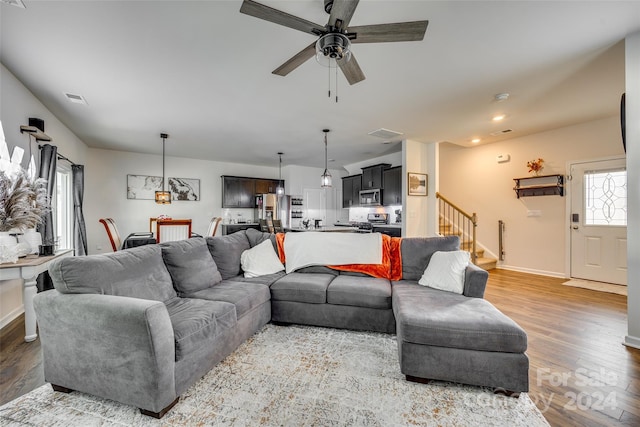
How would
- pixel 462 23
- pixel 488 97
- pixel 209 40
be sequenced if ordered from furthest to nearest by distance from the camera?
pixel 488 97
pixel 209 40
pixel 462 23

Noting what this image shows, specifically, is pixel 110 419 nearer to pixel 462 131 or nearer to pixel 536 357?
pixel 536 357

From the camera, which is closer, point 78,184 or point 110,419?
point 110,419

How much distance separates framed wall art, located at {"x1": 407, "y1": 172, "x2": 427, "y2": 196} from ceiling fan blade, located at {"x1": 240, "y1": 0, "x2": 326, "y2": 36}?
4.30m

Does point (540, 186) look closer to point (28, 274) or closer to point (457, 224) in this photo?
point (457, 224)

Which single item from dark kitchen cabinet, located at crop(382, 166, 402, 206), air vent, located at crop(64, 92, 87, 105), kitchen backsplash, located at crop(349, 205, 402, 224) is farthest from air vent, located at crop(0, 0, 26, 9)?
kitchen backsplash, located at crop(349, 205, 402, 224)

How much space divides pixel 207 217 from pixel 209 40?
229 inches

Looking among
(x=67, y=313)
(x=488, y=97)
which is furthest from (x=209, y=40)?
(x=488, y=97)

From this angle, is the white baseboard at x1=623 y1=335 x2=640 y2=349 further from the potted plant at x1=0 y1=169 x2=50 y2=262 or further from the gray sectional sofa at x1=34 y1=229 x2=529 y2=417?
the potted plant at x1=0 y1=169 x2=50 y2=262

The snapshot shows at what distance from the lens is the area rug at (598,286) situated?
12.8ft

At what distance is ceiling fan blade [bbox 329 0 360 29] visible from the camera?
146 cm

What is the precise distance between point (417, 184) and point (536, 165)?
82.8 inches

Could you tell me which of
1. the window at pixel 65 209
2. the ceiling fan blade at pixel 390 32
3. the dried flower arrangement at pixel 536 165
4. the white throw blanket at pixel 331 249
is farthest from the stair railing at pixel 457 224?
the window at pixel 65 209

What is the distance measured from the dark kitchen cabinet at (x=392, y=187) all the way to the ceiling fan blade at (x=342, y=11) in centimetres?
503

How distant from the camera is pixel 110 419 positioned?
151cm
